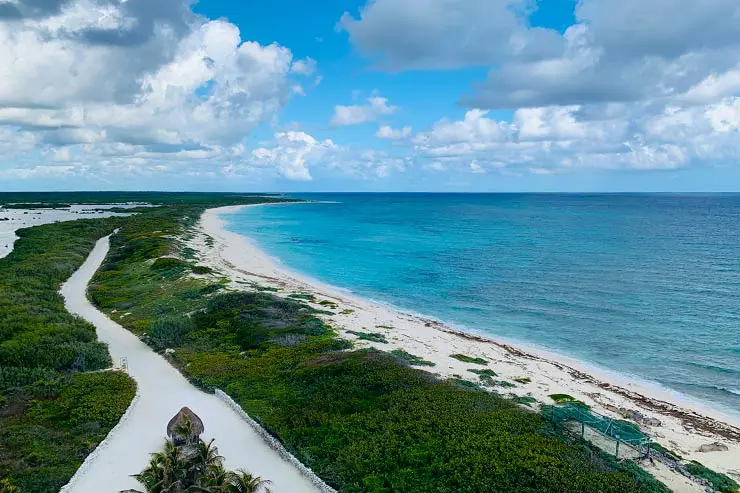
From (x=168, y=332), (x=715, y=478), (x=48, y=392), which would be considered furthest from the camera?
(x=168, y=332)

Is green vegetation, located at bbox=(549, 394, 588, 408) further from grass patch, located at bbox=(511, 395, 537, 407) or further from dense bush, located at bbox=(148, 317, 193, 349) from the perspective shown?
dense bush, located at bbox=(148, 317, 193, 349)

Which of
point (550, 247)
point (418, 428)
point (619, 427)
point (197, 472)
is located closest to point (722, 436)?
point (619, 427)

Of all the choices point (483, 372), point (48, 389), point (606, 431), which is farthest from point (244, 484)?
point (483, 372)

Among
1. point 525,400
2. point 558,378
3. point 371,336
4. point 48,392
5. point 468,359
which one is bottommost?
point 558,378

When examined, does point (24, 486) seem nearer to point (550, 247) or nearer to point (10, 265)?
point (10, 265)

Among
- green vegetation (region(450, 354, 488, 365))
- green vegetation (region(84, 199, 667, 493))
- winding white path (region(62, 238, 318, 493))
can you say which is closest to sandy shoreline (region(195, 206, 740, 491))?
green vegetation (region(450, 354, 488, 365))

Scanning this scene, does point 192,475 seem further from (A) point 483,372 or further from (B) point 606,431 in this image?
(A) point 483,372

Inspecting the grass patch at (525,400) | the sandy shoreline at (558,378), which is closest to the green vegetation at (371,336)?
the sandy shoreline at (558,378)
